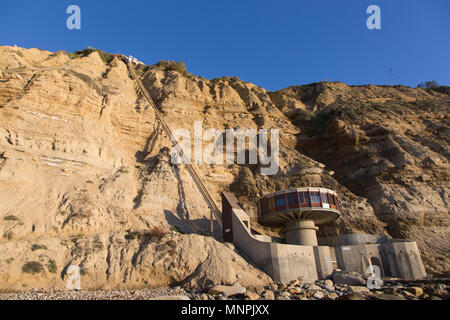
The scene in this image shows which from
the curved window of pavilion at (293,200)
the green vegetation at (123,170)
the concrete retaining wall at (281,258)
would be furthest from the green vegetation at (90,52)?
the concrete retaining wall at (281,258)

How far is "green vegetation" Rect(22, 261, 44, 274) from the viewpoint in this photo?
18.0 m

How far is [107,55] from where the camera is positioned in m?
53.2

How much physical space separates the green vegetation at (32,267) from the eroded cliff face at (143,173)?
22 cm

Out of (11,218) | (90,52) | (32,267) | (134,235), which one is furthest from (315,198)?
(90,52)

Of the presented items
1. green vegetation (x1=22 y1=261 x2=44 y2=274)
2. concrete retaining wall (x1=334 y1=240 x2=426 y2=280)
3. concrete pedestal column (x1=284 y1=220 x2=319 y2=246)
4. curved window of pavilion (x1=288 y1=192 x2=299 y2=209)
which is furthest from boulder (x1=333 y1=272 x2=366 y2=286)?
green vegetation (x1=22 y1=261 x2=44 y2=274)

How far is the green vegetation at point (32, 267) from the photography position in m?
18.0

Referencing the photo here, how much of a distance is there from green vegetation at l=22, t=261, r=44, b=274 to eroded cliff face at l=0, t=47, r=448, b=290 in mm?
224

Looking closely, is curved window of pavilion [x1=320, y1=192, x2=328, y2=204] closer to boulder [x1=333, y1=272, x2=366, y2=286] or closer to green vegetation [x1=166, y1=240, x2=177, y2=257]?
boulder [x1=333, y1=272, x2=366, y2=286]

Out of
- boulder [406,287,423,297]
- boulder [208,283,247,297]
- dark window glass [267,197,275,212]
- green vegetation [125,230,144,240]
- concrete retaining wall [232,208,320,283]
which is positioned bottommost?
boulder [406,287,423,297]

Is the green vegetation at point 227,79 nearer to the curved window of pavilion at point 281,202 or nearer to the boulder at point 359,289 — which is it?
the curved window of pavilion at point 281,202
